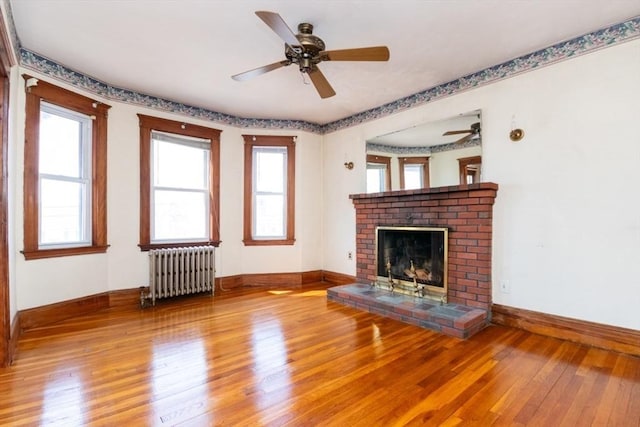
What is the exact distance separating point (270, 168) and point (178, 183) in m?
1.41

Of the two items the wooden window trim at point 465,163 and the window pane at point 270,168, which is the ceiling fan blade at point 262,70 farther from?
the window pane at point 270,168

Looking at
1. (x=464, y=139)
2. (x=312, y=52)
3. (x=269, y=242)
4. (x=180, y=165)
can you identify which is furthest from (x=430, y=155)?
(x=180, y=165)

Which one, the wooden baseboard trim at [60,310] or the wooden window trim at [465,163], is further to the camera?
the wooden window trim at [465,163]

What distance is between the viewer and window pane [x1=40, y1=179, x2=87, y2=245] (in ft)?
10.4

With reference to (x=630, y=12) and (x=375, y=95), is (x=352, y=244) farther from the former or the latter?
(x=630, y=12)

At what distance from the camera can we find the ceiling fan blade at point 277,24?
186 centimetres

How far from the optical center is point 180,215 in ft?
14.4

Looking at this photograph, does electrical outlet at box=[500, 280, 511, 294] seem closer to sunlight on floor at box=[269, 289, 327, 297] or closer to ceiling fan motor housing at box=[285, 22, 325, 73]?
sunlight on floor at box=[269, 289, 327, 297]

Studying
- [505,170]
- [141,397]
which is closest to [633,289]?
[505,170]

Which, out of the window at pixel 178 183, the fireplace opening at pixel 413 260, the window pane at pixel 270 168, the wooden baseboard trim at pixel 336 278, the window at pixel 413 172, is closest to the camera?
the fireplace opening at pixel 413 260

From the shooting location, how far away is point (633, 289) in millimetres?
2459

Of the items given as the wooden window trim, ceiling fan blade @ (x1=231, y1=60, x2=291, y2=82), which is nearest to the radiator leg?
ceiling fan blade @ (x1=231, y1=60, x2=291, y2=82)

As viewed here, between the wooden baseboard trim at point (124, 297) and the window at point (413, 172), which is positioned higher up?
the window at point (413, 172)

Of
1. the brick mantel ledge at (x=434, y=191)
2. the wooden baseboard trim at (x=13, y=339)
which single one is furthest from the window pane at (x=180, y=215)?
the brick mantel ledge at (x=434, y=191)
